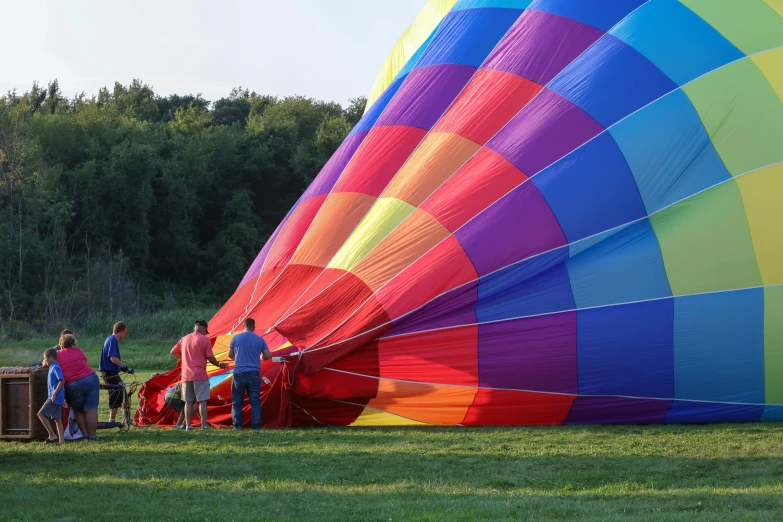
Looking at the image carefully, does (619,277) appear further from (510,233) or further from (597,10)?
(597,10)

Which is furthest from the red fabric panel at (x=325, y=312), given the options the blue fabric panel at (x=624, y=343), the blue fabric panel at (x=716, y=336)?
the blue fabric panel at (x=716, y=336)

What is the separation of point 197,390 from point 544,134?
440cm

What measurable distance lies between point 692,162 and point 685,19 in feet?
5.77

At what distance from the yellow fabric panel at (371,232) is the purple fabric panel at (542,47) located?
2013mm

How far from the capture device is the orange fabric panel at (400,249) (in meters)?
10.1

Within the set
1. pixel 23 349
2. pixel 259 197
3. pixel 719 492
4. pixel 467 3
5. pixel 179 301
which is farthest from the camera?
pixel 259 197

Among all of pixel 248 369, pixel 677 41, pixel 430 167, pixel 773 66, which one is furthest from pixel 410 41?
pixel 248 369

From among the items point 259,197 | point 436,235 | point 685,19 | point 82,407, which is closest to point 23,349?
point 82,407

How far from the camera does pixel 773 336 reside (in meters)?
9.79

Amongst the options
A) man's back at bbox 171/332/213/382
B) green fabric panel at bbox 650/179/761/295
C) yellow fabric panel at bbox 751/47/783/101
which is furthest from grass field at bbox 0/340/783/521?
yellow fabric panel at bbox 751/47/783/101

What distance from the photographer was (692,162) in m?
10.2

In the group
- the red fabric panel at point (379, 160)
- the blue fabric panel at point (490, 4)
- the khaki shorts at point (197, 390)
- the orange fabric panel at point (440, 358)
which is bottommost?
the khaki shorts at point (197, 390)

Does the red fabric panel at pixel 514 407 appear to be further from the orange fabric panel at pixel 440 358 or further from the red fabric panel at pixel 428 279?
the red fabric panel at pixel 428 279

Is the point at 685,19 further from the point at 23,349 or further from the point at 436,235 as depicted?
the point at 23,349
